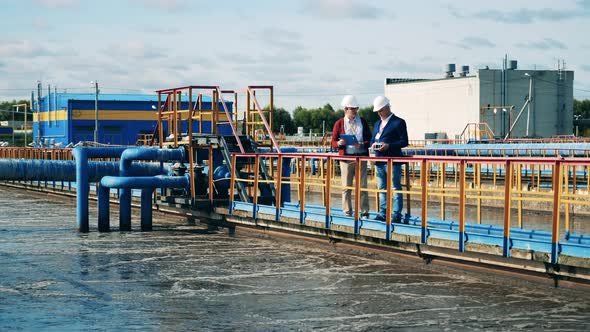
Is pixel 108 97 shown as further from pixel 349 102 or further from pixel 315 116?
pixel 315 116

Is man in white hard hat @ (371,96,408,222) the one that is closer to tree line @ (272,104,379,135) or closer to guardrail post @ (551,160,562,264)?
guardrail post @ (551,160,562,264)

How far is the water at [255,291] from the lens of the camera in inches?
390

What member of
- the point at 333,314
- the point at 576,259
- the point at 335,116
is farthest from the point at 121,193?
the point at 335,116

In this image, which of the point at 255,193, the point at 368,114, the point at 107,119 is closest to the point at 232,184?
the point at 255,193

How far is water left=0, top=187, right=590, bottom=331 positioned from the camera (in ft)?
32.5

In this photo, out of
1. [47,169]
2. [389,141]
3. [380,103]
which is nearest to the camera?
[380,103]

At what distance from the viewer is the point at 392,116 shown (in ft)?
44.1

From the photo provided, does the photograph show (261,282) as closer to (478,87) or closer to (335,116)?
(478,87)

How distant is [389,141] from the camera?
13.5 metres

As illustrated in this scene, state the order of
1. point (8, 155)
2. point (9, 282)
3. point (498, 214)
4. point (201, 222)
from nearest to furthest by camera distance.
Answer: point (9, 282), point (201, 222), point (498, 214), point (8, 155)

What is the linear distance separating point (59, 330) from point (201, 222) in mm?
10176

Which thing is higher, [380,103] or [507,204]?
[380,103]

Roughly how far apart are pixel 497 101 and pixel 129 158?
182ft

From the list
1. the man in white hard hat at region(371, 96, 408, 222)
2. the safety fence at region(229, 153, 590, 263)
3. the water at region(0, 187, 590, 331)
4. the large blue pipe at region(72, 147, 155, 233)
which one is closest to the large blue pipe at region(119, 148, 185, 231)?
the large blue pipe at region(72, 147, 155, 233)
